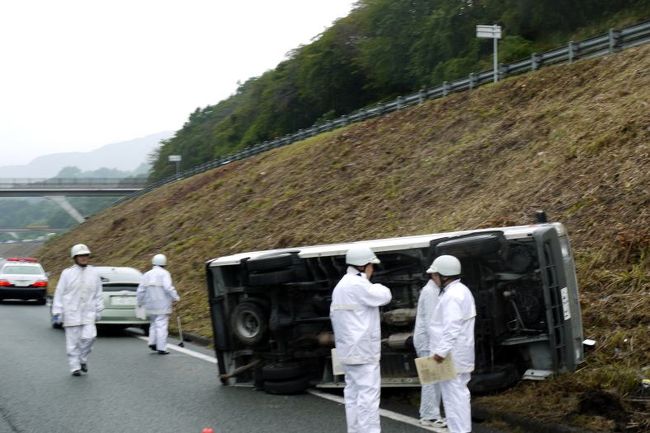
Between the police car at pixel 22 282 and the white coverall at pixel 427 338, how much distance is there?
22.4m

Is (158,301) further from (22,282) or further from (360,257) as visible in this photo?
(22,282)

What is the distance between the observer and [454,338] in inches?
291

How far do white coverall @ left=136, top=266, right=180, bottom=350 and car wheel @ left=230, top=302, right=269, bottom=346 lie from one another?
3.93m

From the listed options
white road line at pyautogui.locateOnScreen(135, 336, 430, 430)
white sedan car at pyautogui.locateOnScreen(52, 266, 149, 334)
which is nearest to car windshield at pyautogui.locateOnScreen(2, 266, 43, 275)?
white sedan car at pyautogui.locateOnScreen(52, 266, 149, 334)

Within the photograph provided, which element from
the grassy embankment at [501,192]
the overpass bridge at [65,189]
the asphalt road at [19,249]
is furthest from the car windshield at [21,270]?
the asphalt road at [19,249]

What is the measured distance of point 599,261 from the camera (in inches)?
480

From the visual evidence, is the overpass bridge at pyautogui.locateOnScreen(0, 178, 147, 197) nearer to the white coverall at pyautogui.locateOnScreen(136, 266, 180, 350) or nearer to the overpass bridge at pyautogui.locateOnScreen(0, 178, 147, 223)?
the overpass bridge at pyautogui.locateOnScreen(0, 178, 147, 223)

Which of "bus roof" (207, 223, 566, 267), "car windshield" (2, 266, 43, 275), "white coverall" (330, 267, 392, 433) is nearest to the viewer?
"white coverall" (330, 267, 392, 433)

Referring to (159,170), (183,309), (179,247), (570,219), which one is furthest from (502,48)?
(159,170)

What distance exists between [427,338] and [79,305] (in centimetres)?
601

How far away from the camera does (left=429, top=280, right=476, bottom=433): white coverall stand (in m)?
7.41

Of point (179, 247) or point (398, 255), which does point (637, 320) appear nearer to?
point (398, 255)

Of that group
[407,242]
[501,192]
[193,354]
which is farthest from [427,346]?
[501,192]

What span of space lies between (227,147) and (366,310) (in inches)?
2733
